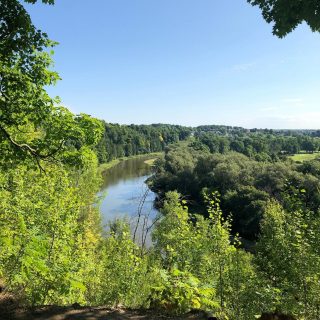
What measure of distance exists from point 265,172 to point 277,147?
10733 cm

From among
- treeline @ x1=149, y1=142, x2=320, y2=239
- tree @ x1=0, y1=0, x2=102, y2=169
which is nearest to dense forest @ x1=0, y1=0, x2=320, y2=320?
tree @ x1=0, y1=0, x2=102, y2=169

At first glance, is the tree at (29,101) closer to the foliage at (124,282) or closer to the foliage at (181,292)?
the foliage at (181,292)

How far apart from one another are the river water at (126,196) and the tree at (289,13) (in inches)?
922

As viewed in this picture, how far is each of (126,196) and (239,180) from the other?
25.7m

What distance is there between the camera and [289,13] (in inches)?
265

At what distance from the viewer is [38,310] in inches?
307

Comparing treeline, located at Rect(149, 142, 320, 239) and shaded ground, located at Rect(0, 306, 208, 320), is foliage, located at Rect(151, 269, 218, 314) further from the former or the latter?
treeline, located at Rect(149, 142, 320, 239)

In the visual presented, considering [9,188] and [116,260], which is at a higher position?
[9,188]

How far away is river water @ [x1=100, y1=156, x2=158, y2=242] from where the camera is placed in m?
53.1

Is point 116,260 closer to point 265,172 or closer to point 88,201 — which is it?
point 88,201

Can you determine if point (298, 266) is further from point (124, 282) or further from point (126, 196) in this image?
point (126, 196)

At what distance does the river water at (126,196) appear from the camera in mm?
53125

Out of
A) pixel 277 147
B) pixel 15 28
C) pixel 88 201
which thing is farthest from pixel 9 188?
pixel 277 147

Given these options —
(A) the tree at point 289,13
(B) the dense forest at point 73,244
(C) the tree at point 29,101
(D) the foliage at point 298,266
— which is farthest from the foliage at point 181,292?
(A) the tree at point 289,13
